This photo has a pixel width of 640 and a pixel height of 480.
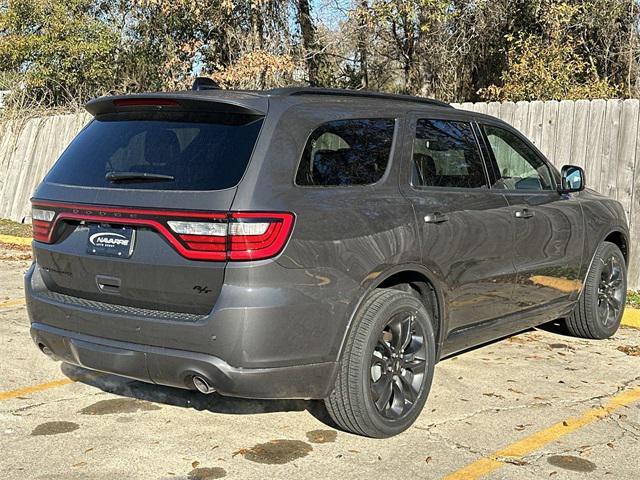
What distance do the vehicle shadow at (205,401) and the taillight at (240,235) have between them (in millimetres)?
1333

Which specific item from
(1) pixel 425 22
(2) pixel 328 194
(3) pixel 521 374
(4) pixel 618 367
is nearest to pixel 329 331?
(2) pixel 328 194

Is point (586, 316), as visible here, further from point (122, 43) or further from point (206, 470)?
point (122, 43)

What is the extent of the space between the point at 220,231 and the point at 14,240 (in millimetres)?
9863

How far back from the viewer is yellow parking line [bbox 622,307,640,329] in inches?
299

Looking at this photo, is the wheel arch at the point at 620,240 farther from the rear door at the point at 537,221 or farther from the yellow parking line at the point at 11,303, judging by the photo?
the yellow parking line at the point at 11,303

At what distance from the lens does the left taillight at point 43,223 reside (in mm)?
4523

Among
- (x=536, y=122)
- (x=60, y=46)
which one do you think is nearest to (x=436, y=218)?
(x=536, y=122)

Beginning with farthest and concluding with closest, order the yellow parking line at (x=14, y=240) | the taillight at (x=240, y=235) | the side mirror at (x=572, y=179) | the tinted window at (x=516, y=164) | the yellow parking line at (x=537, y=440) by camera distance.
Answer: the yellow parking line at (x=14, y=240) < the side mirror at (x=572, y=179) < the tinted window at (x=516, y=164) < the yellow parking line at (x=537, y=440) < the taillight at (x=240, y=235)

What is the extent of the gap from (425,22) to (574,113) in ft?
21.2

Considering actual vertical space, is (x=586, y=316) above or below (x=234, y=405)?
above

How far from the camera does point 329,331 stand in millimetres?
4148

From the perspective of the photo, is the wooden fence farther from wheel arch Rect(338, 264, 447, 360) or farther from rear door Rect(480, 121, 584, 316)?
wheel arch Rect(338, 264, 447, 360)

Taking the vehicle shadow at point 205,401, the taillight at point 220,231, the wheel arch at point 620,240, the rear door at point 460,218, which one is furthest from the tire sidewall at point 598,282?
the taillight at point 220,231

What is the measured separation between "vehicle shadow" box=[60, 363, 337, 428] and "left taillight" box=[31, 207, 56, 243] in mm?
1243
